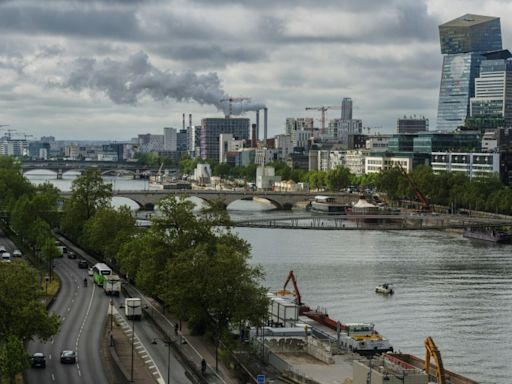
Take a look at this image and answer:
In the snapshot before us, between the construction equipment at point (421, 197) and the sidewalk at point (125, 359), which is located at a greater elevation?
the construction equipment at point (421, 197)

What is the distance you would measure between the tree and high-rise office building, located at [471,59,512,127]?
81.1 metres

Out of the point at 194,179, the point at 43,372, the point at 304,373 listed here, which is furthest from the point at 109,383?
the point at 194,179

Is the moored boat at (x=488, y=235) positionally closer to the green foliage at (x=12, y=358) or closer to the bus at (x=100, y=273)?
the bus at (x=100, y=273)

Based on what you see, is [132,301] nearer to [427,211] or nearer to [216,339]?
[216,339]

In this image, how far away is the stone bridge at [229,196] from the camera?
71.9 m

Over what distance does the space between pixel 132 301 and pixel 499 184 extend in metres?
47.3

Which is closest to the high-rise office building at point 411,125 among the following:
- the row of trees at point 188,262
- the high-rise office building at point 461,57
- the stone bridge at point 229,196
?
the high-rise office building at point 461,57

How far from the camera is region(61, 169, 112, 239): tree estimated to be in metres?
44.3

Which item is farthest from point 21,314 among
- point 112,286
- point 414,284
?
point 414,284

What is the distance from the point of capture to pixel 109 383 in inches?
772

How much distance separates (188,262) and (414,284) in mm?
13507

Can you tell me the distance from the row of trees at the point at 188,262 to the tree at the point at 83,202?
4.65m

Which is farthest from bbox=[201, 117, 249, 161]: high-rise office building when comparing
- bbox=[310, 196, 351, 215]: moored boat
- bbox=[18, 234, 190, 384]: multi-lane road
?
bbox=[18, 234, 190, 384]: multi-lane road

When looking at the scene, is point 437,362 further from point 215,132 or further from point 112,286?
point 215,132
